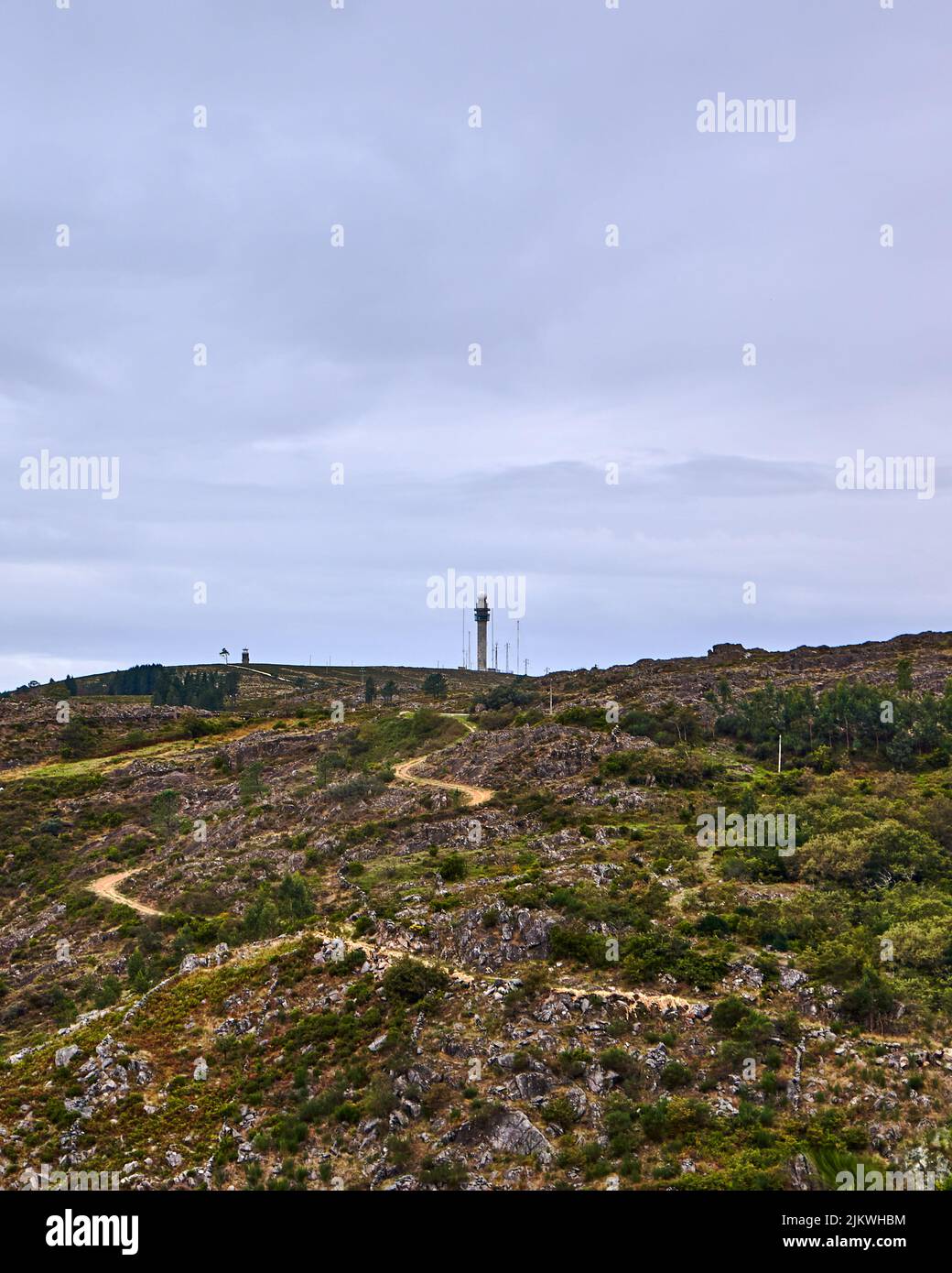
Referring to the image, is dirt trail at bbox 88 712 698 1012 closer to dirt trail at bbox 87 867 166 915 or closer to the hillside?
dirt trail at bbox 87 867 166 915

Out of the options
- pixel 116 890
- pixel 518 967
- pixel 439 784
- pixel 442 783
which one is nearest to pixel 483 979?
pixel 518 967

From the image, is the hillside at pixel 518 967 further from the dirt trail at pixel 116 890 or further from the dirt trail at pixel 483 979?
the dirt trail at pixel 116 890

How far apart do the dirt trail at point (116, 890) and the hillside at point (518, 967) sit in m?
0.50

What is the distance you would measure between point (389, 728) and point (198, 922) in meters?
53.3

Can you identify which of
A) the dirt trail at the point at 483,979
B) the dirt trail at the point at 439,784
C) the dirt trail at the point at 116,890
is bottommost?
the dirt trail at the point at 116,890

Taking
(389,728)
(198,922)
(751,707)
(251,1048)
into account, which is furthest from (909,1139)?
(389,728)

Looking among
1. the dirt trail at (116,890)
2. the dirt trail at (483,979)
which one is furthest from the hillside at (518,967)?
the dirt trail at (116,890)

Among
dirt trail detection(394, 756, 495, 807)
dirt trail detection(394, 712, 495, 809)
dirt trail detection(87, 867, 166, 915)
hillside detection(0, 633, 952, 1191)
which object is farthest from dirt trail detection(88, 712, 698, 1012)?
dirt trail detection(394, 756, 495, 807)

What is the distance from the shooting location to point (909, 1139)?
30.3 m

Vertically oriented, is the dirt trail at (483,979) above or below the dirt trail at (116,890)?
above

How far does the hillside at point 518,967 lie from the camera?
32.9 metres

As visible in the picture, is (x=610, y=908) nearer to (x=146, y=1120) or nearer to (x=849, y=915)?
(x=849, y=915)

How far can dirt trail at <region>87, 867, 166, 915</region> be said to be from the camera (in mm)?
67188
